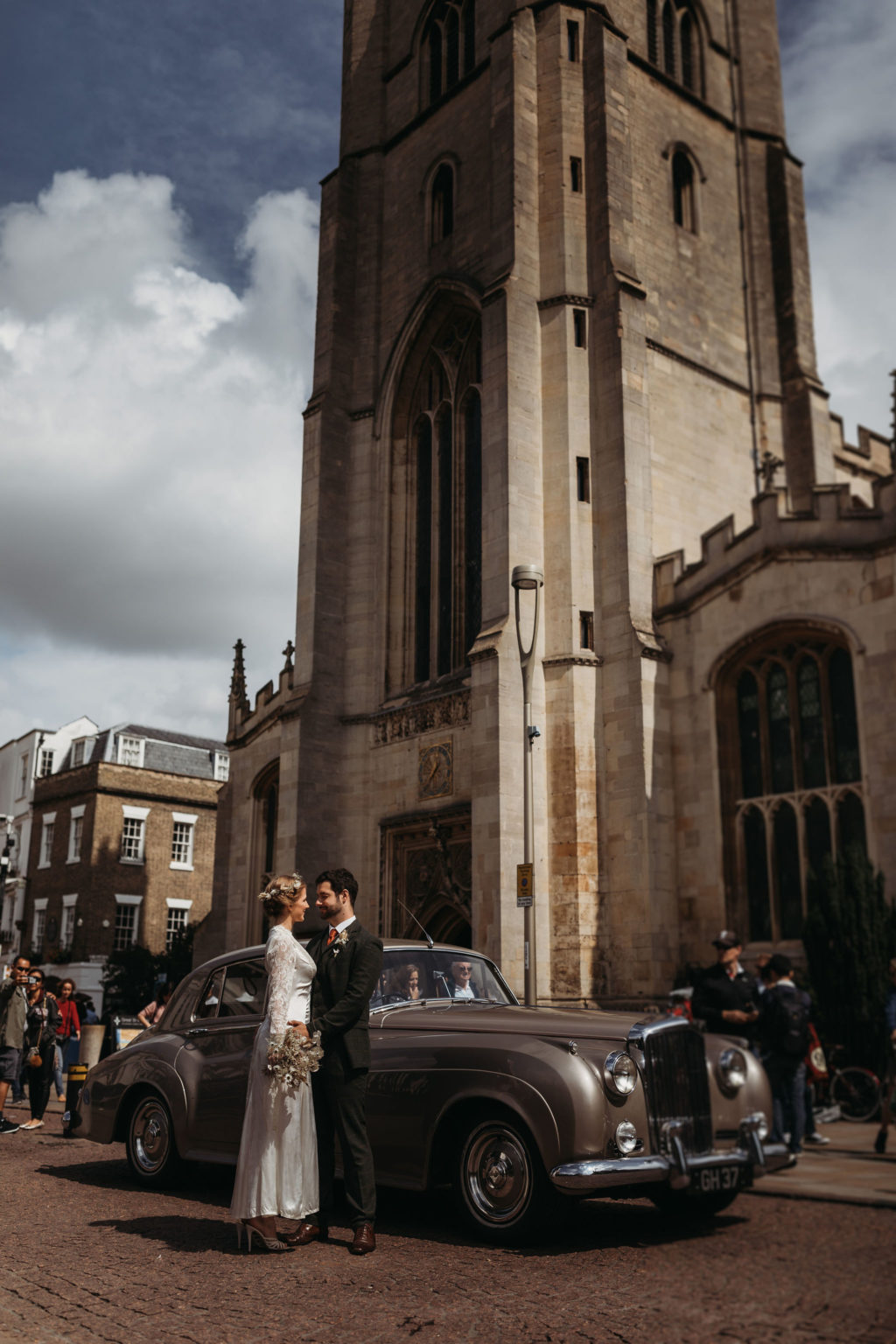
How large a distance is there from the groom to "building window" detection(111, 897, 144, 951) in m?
34.1

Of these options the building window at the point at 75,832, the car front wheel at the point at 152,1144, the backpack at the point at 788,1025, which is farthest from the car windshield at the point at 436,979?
the building window at the point at 75,832

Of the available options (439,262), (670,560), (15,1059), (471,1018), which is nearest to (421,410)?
(439,262)

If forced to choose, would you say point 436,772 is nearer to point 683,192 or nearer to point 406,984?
point 683,192

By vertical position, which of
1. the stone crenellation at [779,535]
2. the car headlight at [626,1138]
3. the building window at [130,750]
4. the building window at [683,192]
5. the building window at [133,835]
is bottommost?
the car headlight at [626,1138]

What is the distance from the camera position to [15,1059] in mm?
12172

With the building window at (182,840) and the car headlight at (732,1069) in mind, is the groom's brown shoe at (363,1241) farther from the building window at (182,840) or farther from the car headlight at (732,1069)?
the building window at (182,840)

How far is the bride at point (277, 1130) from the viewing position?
5680mm

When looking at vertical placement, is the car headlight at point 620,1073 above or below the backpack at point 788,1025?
below

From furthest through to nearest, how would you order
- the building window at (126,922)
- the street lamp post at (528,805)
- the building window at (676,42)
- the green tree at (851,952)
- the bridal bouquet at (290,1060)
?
the building window at (126,922), the building window at (676,42), the street lamp post at (528,805), the green tree at (851,952), the bridal bouquet at (290,1060)

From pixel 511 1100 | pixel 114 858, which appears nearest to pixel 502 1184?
pixel 511 1100

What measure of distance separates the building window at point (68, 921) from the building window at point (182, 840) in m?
3.62

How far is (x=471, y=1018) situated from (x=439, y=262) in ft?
68.6

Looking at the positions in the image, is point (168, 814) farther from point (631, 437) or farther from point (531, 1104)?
point (531, 1104)

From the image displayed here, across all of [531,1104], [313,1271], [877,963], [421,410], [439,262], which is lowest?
[313,1271]
